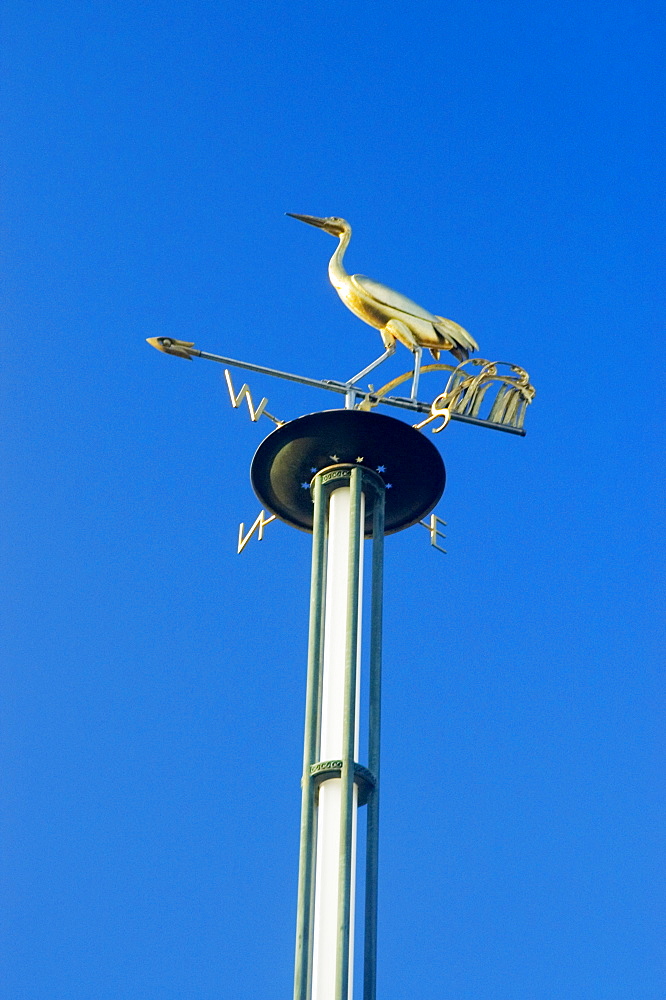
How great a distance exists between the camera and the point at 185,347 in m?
20.9

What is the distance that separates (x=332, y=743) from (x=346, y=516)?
268cm

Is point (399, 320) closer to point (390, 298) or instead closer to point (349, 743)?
point (390, 298)

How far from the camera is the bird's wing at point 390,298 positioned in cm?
2161

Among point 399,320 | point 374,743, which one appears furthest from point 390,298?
point 374,743

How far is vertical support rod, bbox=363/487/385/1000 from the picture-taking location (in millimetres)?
16766

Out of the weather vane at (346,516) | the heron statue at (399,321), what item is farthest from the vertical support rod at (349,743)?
the heron statue at (399,321)

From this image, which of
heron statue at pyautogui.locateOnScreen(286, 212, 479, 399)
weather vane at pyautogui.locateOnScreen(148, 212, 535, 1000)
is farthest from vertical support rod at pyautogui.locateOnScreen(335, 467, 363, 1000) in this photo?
heron statue at pyautogui.locateOnScreen(286, 212, 479, 399)

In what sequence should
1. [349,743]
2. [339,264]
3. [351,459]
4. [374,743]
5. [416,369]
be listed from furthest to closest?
[339,264], [416,369], [351,459], [374,743], [349,743]

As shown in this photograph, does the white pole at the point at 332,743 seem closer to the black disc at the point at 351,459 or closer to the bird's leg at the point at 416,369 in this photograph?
the black disc at the point at 351,459

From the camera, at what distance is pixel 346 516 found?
19516 millimetres

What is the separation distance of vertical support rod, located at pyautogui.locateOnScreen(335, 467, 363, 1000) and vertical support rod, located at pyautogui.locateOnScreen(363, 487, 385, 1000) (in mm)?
255

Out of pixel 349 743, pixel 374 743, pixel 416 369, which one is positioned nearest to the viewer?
pixel 349 743

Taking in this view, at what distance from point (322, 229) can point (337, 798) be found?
26.1 ft

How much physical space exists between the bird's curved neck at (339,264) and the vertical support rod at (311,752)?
3.03 m
